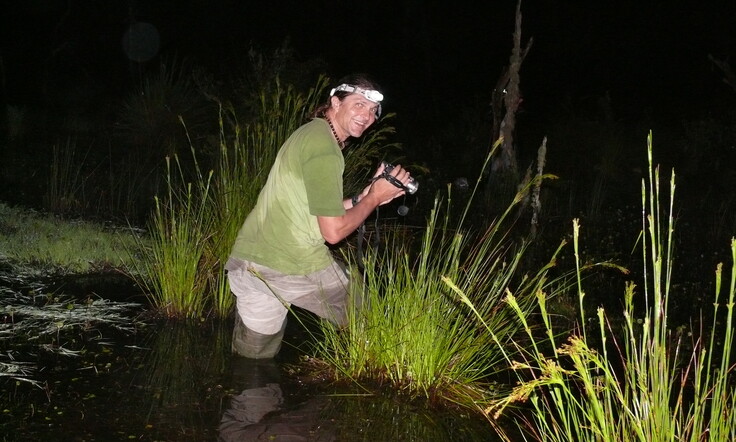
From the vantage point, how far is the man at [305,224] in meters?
3.79

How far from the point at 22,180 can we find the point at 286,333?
6859mm

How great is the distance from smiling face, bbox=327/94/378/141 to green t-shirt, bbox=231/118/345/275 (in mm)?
87

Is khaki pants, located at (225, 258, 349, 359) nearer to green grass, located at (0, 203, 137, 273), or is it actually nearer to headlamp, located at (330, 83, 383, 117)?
headlamp, located at (330, 83, 383, 117)

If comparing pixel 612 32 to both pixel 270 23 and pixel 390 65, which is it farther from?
pixel 270 23

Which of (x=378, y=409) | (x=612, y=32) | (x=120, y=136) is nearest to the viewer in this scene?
(x=378, y=409)

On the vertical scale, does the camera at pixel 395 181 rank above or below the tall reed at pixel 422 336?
above

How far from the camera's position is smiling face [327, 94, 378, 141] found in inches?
157

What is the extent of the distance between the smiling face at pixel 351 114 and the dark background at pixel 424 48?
14.8m

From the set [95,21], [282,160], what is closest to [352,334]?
[282,160]

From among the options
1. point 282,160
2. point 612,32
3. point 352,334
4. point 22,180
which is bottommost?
point 22,180

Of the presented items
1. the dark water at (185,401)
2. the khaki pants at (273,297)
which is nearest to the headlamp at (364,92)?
the khaki pants at (273,297)

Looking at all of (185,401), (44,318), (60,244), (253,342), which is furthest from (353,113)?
(60,244)

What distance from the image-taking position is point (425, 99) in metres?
22.2

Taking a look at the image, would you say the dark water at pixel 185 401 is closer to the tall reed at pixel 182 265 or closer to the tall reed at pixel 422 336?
the tall reed at pixel 422 336
